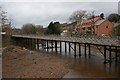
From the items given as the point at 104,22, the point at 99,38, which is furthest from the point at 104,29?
the point at 99,38

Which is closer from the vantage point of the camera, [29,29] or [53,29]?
[53,29]

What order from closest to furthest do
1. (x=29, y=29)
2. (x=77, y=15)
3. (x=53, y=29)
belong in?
(x=77, y=15) → (x=53, y=29) → (x=29, y=29)

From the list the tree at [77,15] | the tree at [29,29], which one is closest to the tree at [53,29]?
the tree at [29,29]

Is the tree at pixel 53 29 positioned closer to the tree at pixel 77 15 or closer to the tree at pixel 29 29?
the tree at pixel 29 29

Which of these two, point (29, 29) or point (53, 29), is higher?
point (53, 29)

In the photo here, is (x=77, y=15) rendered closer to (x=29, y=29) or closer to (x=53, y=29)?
(x=53, y=29)

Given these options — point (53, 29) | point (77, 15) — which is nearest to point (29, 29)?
point (53, 29)

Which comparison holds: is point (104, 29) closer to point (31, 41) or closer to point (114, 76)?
point (31, 41)

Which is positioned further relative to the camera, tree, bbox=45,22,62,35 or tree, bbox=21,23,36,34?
tree, bbox=21,23,36,34

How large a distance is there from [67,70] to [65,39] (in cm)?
2044

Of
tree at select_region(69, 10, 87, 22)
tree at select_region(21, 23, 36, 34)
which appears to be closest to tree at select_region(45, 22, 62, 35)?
tree at select_region(21, 23, 36, 34)

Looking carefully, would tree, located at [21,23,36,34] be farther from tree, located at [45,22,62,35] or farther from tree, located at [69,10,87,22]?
tree, located at [69,10,87,22]

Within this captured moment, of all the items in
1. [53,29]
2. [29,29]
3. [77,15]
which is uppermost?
[77,15]

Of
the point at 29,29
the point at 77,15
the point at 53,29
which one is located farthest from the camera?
the point at 29,29
